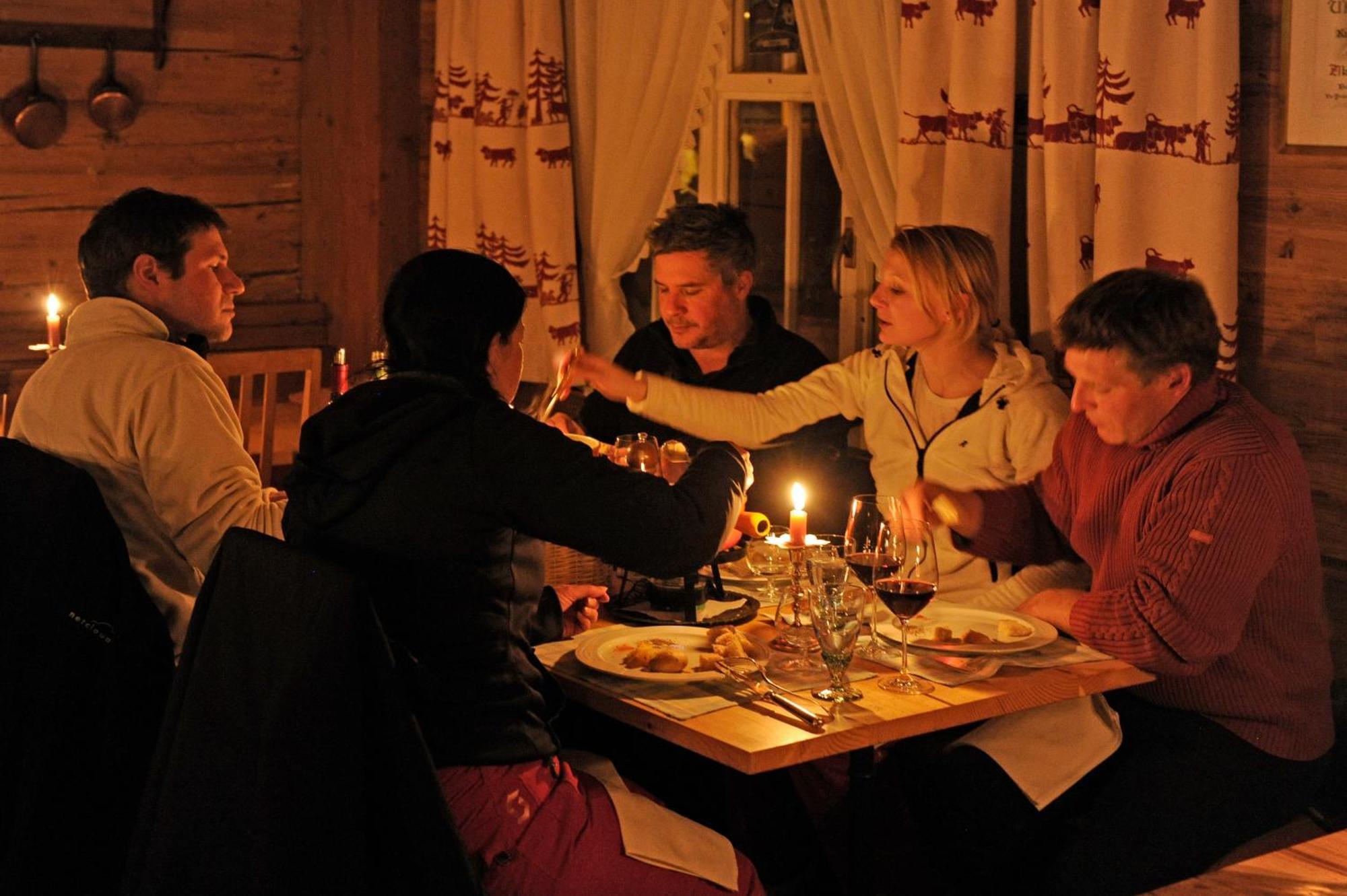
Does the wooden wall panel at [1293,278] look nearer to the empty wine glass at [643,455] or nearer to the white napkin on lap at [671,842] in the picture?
the empty wine glass at [643,455]

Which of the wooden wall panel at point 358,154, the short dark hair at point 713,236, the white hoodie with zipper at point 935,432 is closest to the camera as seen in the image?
the white hoodie with zipper at point 935,432

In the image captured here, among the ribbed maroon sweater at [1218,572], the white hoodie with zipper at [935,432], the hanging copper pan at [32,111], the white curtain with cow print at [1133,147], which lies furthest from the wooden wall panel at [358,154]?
the ribbed maroon sweater at [1218,572]

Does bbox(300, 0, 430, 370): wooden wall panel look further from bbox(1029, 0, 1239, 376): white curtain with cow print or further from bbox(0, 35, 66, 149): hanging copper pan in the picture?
bbox(1029, 0, 1239, 376): white curtain with cow print

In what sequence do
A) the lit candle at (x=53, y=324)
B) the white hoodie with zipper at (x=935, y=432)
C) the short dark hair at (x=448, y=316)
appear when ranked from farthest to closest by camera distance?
the lit candle at (x=53, y=324), the white hoodie with zipper at (x=935, y=432), the short dark hair at (x=448, y=316)

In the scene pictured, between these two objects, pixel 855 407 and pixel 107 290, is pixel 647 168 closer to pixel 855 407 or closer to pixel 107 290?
pixel 855 407

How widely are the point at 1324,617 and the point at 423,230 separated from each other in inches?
125

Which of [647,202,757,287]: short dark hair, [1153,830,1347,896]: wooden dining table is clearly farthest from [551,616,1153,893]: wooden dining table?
[647,202,757,287]: short dark hair

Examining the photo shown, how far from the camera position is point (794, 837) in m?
2.73

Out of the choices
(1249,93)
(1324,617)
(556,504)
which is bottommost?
(1324,617)

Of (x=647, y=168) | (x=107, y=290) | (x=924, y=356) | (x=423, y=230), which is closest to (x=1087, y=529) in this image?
(x=924, y=356)

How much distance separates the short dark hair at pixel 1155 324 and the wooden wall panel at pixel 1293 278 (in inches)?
18.3

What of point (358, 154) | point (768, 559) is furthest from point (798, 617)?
point (358, 154)

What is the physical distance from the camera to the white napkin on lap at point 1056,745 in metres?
2.35

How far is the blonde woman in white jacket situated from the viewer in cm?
287
